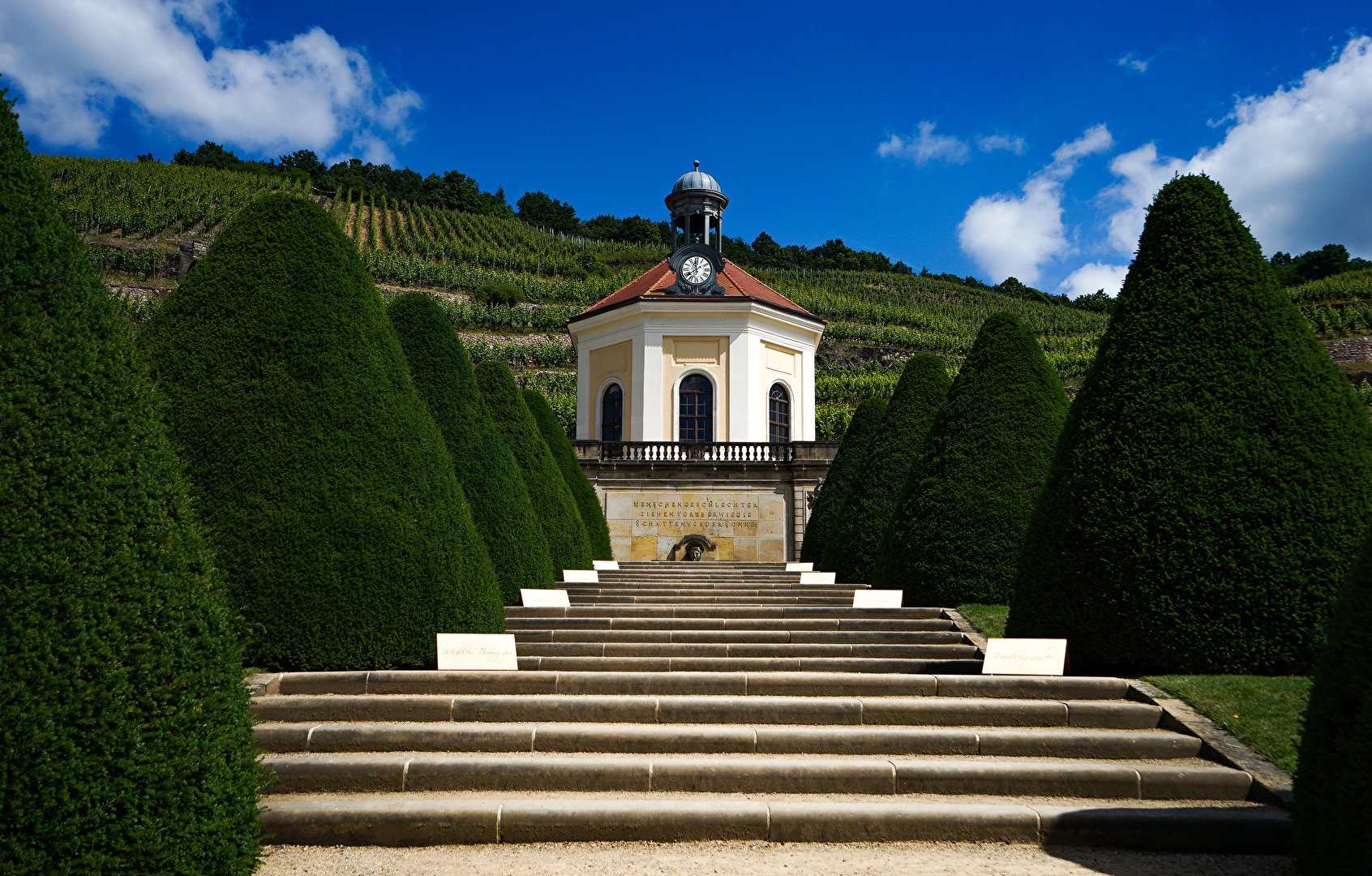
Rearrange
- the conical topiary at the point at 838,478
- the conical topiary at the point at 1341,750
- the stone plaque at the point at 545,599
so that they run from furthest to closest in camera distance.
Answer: the conical topiary at the point at 838,478 < the stone plaque at the point at 545,599 < the conical topiary at the point at 1341,750

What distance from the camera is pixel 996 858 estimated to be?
200 inches

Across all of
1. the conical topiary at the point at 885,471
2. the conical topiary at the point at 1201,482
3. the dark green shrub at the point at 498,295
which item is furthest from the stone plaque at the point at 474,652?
the dark green shrub at the point at 498,295

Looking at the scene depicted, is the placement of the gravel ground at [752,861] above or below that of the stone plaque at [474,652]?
below

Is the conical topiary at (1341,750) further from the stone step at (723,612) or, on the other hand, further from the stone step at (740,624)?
the stone step at (723,612)

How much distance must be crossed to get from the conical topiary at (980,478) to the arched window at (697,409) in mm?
17319

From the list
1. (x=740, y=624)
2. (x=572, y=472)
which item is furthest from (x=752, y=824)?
(x=572, y=472)

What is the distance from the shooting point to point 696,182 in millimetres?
31969

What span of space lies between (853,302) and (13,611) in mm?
75098

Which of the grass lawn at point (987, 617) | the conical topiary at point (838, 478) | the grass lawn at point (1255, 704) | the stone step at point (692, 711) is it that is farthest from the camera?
the conical topiary at point (838, 478)

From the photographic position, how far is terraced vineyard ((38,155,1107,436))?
56.1 metres

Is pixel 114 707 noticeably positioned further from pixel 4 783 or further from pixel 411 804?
pixel 411 804

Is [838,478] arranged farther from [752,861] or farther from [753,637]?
[752,861]

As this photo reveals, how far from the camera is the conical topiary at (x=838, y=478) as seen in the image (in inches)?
709

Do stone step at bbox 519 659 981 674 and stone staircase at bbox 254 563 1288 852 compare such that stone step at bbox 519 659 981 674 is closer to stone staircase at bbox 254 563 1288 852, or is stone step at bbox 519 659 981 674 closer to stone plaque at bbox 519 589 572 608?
stone staircase at bbox 254 563 1288 852
